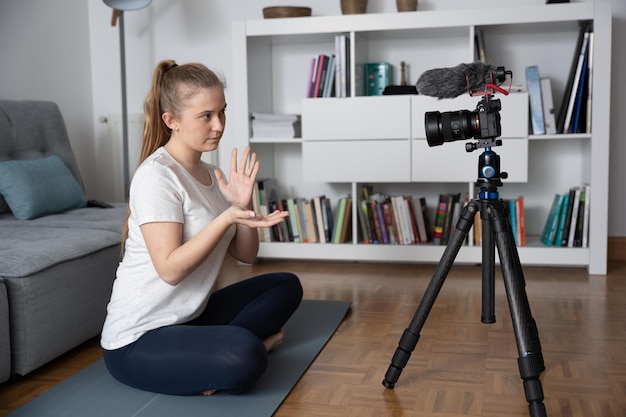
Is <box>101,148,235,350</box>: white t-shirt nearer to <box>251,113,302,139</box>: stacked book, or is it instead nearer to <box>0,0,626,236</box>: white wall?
<box>251,113,302,139</box>: stacked book

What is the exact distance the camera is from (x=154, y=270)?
2121 millimetres

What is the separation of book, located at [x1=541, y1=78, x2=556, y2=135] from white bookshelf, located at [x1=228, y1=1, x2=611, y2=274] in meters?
0.08

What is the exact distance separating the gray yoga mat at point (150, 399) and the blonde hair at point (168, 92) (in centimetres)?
46

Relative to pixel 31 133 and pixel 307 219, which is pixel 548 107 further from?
pixel 31 133

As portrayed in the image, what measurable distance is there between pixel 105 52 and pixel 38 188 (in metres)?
1.73

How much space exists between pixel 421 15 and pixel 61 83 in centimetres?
214

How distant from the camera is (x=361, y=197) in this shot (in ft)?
13.7

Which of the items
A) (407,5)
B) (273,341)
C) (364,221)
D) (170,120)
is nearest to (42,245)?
(170,120)

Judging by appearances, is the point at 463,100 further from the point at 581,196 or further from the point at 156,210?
the point at 156,210

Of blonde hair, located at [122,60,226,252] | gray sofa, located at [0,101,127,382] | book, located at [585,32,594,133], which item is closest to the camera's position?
blonde hair, located at [122,60,226,252]

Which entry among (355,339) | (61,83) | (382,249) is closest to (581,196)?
(382,249)

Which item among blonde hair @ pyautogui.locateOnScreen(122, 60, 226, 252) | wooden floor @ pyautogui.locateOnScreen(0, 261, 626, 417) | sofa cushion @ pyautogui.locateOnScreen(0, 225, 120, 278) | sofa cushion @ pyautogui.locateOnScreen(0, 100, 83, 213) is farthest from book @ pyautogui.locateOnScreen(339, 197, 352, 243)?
blonde hair @ pyautogui.locateOnScreen(122, 60, 226, 252)

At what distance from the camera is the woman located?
2010 mm

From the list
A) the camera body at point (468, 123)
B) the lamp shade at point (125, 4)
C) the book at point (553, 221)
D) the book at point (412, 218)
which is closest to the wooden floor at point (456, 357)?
the book at point (553, 221)
